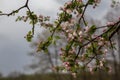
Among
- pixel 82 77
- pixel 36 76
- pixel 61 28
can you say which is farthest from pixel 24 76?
pixel 61 28

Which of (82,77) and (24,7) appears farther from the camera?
(82,77)

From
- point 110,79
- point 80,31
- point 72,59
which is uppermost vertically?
point 110,79

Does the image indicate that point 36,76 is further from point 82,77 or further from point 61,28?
point 61,28

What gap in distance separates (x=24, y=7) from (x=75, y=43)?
2.46 m

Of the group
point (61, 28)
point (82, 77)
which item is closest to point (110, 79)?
point (82, 77)

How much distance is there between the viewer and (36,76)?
352 ft

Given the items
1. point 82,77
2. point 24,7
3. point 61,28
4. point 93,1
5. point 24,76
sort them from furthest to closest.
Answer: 1. point 24,76
2. point 82,77
3. point 61,28
4. point 93,1
5. point 24,7

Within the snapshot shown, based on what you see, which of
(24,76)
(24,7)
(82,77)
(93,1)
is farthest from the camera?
(24,76)

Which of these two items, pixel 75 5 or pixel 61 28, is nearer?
pixel 75 5

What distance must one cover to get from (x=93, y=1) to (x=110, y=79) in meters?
81.9

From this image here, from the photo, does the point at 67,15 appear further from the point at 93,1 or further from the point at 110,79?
the point at 110,79

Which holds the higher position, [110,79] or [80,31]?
[110,79]

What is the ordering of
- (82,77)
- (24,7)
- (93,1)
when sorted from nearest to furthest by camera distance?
(24,7) → (93,1) → (82,77)

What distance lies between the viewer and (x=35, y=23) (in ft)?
50.9
